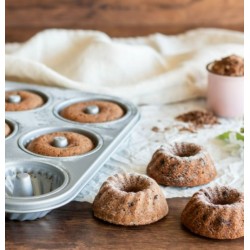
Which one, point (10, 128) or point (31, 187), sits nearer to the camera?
point (31, 187)

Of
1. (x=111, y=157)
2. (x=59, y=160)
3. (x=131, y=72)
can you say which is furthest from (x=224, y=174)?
(x=131, y=72)

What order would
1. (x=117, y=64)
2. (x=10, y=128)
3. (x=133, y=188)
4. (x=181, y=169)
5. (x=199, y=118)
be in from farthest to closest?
1. (x=117, y=64)
2. (x=199, y=118)
3. (x=10, y=128)
4. (x=181, y=169)
5. (x=133, y=188)

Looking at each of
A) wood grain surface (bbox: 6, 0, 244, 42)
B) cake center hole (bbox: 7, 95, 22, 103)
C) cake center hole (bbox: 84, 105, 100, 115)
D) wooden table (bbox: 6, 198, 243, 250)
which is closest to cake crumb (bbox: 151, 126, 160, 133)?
cake center hole (bbox: 84, 105, 100, 115)

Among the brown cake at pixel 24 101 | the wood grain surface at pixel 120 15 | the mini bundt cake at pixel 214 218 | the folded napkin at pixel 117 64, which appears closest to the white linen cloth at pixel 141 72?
the folded napkin at pixel 117 64

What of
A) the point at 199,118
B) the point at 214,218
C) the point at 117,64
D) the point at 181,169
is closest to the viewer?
the point at 214,218

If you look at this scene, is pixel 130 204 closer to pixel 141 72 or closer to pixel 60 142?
pixel 60 142

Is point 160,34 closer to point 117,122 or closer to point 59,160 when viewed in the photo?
point 117,122

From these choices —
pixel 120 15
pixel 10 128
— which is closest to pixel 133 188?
pixel 10 128
